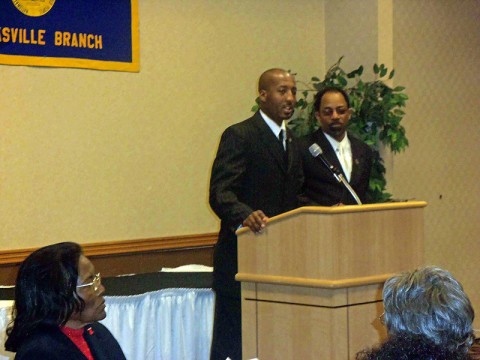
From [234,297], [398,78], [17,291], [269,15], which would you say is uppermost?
[269,15]

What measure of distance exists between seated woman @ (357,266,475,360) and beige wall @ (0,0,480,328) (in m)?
3.94

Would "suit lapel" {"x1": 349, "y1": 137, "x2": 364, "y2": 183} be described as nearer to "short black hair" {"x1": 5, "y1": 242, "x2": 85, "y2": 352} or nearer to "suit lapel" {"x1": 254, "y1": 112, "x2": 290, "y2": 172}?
"suit lapel" {"x1": 254, "y1": 112, "x2": 290, "y2": 172}

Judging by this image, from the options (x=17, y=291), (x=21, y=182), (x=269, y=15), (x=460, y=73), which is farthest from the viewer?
(x=460, y=73)

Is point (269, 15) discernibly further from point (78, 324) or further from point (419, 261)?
point (78, 324)

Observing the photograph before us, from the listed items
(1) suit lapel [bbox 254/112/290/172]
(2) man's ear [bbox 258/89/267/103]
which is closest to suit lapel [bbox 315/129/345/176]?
(1) suit lapel [bbox 254/112/290/172]

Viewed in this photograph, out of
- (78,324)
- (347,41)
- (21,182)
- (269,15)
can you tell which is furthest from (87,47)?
(78,324)

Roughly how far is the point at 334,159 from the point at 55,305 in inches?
79.2

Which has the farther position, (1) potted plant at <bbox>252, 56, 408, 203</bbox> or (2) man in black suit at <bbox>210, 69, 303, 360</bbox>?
(1) potted plant at <bbox>252, 56, 408, 203</bbox>

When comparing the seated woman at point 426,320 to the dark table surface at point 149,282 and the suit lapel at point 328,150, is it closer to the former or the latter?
the suit lapel at point 328,150

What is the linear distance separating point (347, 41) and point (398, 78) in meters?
→ 0.52

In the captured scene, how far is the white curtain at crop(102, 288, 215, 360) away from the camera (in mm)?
4633

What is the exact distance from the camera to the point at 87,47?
5688 millimetres

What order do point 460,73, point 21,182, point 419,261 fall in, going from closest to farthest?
point 419,261 < point 21,182 < point 460,73

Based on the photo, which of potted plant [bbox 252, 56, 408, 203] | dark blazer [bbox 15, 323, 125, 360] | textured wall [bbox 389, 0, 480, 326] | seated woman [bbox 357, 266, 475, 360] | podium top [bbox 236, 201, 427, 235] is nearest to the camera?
seated woman [bbox 357, 266, 475, 360]
